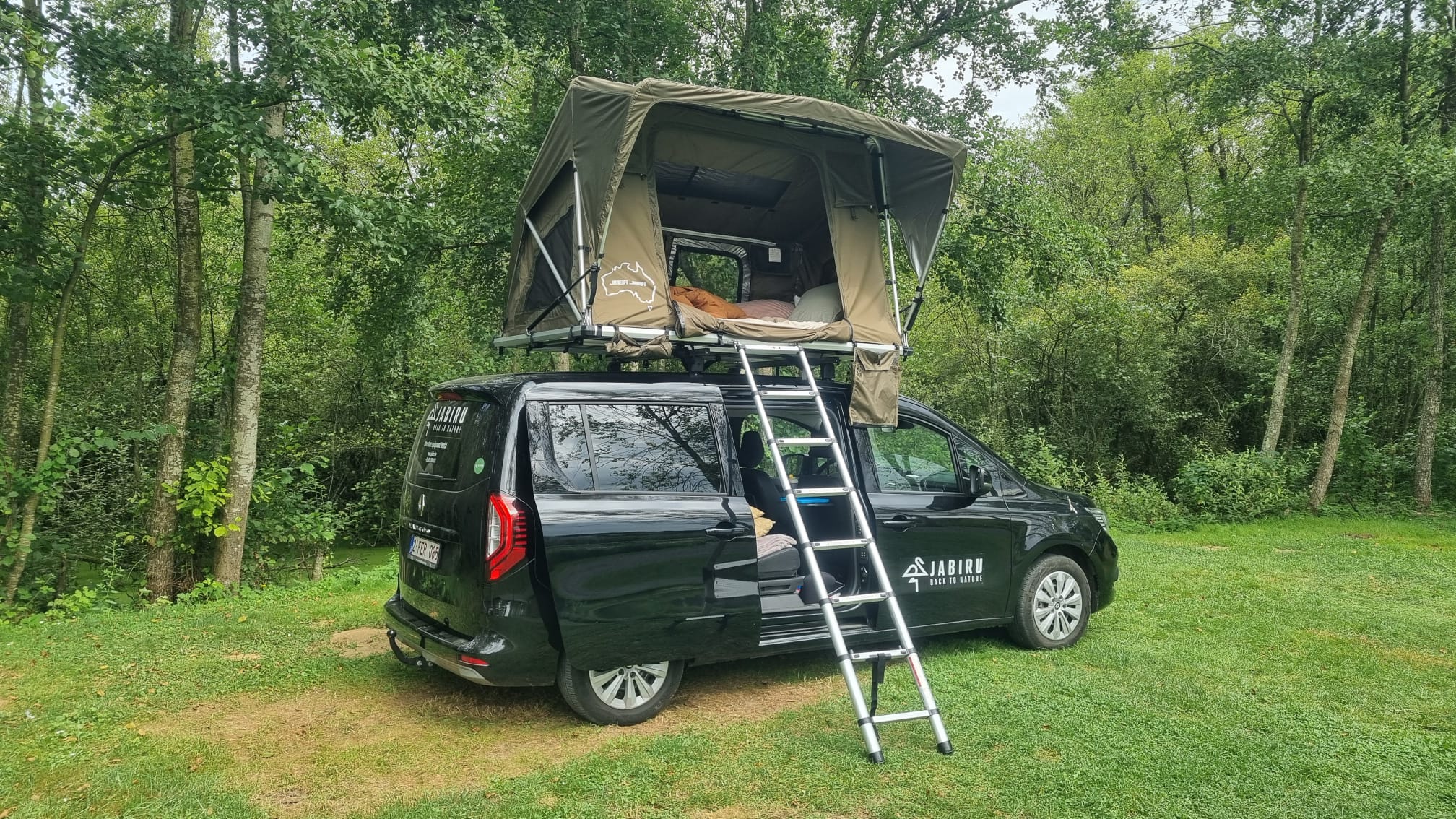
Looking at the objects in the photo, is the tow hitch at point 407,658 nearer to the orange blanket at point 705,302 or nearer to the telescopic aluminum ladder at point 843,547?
the telescopic aluminum ladder at point 843,547

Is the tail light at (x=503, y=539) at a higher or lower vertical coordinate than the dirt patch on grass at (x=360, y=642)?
higher

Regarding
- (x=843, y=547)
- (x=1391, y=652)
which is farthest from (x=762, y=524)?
(x=1391, y=652)

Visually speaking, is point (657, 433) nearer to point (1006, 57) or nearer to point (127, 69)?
point (127, 69)

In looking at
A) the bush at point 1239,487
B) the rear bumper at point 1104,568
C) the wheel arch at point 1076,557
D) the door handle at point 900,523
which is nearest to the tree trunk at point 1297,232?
the bush at point 1239,487

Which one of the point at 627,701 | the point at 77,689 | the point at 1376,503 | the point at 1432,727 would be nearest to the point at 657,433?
the point at 627,701

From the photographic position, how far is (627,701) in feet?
14.3

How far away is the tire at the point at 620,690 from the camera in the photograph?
13.8 ft

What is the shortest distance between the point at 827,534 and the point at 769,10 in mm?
8292

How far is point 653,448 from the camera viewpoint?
4.49 metres

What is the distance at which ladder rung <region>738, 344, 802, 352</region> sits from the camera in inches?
202

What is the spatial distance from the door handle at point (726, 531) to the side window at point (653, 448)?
0.70 ft

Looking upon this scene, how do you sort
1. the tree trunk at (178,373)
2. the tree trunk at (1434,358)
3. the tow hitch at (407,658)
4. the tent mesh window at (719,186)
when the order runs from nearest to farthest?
the tow hitch at (407,658), the tent mesh window at (719,186), the tree trunk at (178,373), the tree trunk at (1434,358)

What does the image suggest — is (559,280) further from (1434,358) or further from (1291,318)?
(1434,358)

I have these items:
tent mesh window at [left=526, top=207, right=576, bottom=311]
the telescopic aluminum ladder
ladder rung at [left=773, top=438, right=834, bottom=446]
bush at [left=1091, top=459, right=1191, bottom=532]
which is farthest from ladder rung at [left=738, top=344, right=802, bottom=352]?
bush at [left=1091, top=459, right=1191, bottom=532]
